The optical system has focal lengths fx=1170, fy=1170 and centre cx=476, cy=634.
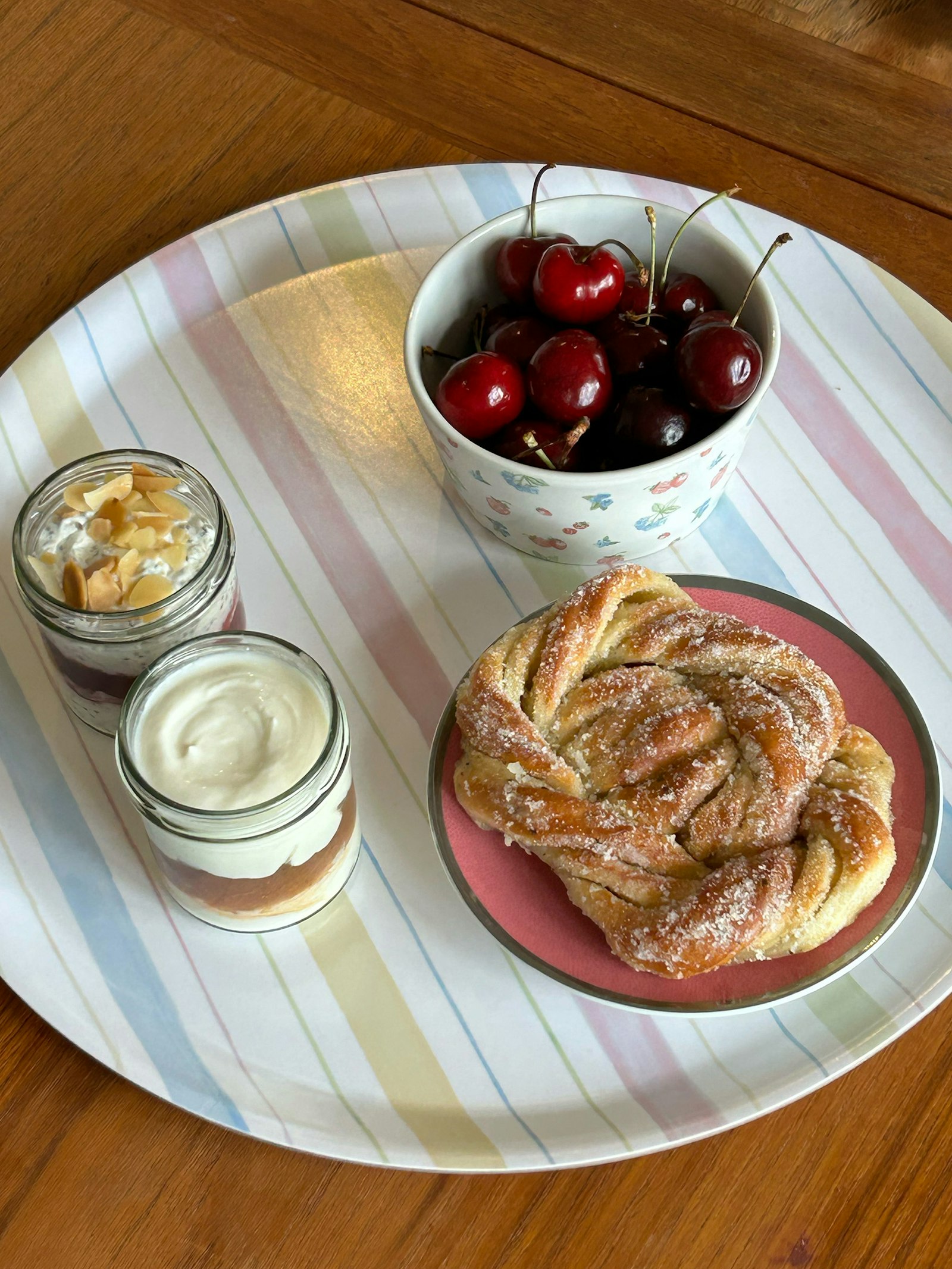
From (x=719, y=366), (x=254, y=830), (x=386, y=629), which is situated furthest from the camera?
(x=386, y=629)

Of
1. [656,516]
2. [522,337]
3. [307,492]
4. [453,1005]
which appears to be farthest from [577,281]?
[453,1005]

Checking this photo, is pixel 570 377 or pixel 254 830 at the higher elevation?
pixel 570 377

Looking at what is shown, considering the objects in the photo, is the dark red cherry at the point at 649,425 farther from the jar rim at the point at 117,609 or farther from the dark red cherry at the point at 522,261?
the jar rim at the point at 117,609

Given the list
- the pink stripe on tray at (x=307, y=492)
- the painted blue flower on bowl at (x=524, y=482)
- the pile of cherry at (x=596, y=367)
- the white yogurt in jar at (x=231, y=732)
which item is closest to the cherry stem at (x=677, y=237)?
the pile of cherry at (x=596, y=367)

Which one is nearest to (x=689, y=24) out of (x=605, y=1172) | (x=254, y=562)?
(x=254, y=562)

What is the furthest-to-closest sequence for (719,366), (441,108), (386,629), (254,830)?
(441,108) < (386,629) < (719,366) < (254,830)

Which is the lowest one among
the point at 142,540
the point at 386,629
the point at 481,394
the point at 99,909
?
the point at 99,909

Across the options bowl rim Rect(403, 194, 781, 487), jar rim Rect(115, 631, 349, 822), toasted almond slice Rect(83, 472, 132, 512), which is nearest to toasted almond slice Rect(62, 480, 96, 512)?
toasted almond slice Rect(83, 472, 132, 512)

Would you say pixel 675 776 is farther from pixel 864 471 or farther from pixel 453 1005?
pixel 864 471

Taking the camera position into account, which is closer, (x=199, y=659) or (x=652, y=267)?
(x=199, y=659)
